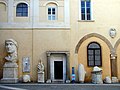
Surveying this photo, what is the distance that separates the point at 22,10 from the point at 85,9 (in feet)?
17.9

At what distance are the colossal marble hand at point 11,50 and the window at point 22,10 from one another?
2517 millimetres

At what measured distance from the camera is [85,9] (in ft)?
73.3

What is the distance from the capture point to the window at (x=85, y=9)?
2225 centimetres

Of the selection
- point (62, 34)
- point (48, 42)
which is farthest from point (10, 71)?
point (62, 34)

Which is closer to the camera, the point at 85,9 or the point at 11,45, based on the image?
the point at 11,45

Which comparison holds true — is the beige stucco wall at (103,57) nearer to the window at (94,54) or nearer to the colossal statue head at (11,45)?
the window at (94,54)

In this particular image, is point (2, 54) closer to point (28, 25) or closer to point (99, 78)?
point (28, 25)

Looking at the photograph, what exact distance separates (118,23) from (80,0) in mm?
3829

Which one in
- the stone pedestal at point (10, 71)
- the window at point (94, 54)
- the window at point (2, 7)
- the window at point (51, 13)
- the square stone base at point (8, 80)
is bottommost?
the square stone base at point (8, 80)

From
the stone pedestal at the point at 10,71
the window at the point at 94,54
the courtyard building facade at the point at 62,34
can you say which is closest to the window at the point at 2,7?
the courtyard building facade at the point at 62,34

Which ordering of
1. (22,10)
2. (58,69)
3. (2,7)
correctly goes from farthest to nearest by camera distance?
(22,10)
(2,7)
(58,69)

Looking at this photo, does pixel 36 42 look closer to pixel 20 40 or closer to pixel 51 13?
pixel 20 40

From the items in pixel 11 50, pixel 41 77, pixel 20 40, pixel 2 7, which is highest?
pixel 2 7

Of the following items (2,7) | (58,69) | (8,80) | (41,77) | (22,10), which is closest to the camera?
(8,80)
